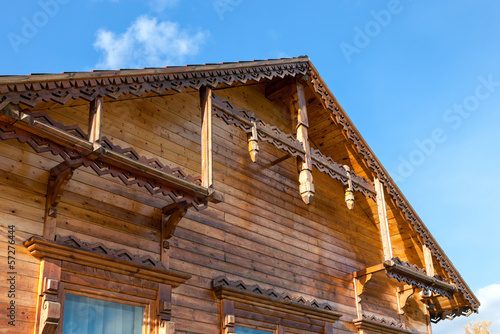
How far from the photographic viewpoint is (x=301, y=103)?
10.5 meters

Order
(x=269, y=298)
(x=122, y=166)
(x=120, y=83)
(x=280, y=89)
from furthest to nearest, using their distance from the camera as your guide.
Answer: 1. (x=280, y=89)
2. (x=269, y=298)
3. (x=120, y=83)
4. (x=122, y=166)

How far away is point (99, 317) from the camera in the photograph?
6.82 metres

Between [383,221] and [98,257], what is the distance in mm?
5894

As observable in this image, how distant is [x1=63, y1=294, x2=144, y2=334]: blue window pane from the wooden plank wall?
49 centimetres

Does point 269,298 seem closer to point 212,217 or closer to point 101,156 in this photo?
point 212,217

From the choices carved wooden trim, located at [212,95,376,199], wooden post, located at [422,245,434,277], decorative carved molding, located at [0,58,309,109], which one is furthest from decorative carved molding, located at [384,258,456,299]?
decorative carved molding, located at [0,58,309,109]

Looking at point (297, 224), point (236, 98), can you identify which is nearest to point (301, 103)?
point (236, 98)

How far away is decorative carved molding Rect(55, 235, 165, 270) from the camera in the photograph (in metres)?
6.72

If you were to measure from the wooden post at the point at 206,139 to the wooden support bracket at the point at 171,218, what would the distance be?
17.7 inches

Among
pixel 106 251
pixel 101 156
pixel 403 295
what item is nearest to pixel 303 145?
pixel 106 251

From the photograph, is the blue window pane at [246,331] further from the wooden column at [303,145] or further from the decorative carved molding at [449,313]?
the decorative carved molding at [449,313]

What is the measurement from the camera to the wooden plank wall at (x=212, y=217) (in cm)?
678

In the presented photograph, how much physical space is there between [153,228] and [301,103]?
395cm

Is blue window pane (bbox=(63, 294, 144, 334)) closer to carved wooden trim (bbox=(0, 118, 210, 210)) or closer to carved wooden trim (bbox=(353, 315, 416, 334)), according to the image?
carved wooden trim (bbox=(0, 118, 210, 210))
